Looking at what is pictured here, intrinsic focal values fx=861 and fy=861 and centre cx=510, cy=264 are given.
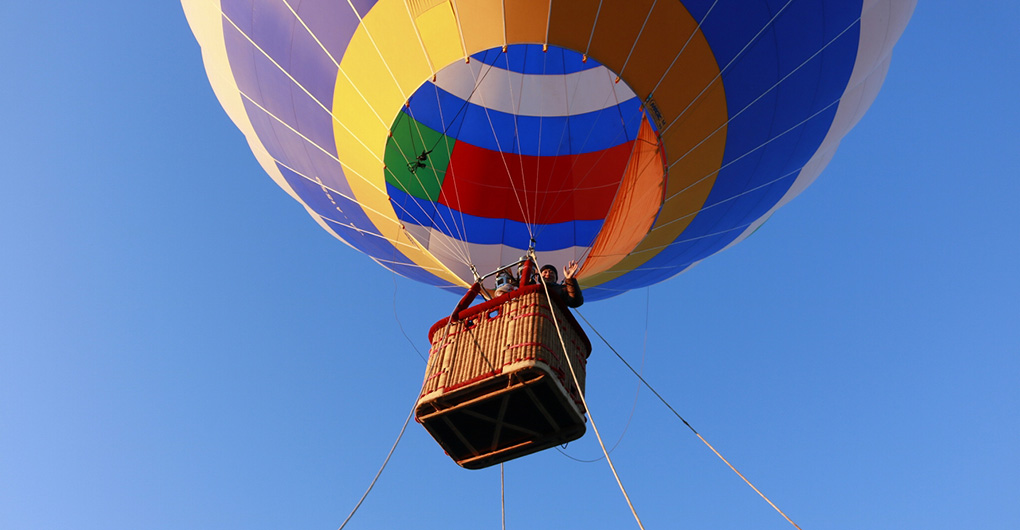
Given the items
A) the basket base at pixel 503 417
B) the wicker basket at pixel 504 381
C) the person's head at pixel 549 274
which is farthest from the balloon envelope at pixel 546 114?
the basket base at pixel 503 417

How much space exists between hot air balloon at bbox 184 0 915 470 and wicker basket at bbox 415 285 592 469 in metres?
0.77

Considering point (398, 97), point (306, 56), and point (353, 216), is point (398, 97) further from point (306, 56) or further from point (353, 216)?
point (353, 216)

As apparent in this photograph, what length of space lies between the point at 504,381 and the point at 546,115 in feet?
10.1

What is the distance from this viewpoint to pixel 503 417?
5.18 metres

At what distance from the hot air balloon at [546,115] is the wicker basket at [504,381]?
77cm

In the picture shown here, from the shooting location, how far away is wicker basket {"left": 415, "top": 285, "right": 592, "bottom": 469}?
4.93m

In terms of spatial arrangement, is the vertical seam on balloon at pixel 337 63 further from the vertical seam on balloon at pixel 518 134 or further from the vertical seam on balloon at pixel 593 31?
the vertical seam on balloon at pixel 593 31

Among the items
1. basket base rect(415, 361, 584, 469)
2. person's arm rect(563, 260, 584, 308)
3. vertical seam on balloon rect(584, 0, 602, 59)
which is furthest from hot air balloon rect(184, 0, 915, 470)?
basket base rect(415, 361, 584, 469)

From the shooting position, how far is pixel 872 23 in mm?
6371

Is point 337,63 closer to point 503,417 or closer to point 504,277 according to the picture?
point 504,277

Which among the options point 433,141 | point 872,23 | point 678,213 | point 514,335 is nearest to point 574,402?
point 514,335

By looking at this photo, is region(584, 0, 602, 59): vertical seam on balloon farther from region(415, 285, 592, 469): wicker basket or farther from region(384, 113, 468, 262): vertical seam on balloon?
region(415, 285, 592, 469): wicker basket

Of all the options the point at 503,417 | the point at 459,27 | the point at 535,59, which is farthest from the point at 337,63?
the point at 503,417

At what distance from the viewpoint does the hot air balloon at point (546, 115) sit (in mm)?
5672
